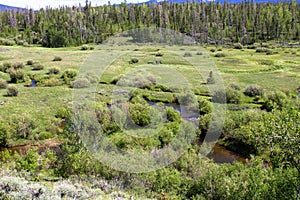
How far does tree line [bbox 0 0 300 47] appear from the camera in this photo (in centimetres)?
10956

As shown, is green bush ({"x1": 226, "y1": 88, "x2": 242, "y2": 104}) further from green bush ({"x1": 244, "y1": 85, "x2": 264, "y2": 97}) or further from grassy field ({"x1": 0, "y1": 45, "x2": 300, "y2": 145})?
green bush ({"x1": 244, "y1": 85, "x2": 264, "y2": 97})

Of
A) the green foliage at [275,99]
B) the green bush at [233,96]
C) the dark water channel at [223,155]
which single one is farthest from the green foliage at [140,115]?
the green foliage at [275,99]

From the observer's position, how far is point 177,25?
125m

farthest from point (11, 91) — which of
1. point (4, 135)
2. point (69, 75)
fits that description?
point (4, 135)

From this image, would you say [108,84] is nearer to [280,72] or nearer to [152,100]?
[152,100]

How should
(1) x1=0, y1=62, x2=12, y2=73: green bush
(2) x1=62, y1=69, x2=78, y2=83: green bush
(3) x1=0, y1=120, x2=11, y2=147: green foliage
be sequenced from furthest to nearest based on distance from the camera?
(1) x1=0, y1=62, x2=12, y2=73: green bush
(2) x1=62, y1=69, x2=78, y2=83: green bush
(3) x1=0, y1=120, x2=11, y2=147: green foliage

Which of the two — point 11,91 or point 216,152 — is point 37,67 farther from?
point 216,152

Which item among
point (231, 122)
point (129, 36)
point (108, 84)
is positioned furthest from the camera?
point (129, 36)

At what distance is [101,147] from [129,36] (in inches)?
3739

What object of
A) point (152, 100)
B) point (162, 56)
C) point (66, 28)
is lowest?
point (152, 100)

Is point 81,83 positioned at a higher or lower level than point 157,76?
lower

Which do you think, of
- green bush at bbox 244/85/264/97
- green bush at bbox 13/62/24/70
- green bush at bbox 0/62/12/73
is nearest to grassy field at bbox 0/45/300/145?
green bush at bbox 13/62/24/70

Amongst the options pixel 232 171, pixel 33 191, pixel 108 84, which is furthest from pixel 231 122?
pixel 108 84

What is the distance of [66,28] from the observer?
12038cm
